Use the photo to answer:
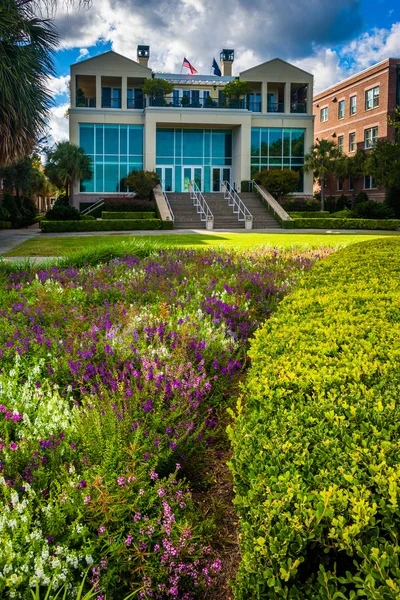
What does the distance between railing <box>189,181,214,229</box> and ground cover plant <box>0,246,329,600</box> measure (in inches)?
1112

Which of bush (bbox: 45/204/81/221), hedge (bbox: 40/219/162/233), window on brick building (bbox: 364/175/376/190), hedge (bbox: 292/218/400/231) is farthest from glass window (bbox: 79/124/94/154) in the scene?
window on brick building (bbox: 364/175/376/190)

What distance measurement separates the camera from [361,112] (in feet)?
154

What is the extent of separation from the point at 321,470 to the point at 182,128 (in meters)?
45.9

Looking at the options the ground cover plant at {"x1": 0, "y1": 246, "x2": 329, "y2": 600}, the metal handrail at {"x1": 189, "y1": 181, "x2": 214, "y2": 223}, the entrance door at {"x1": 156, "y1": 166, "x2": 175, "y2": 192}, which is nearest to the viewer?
the ground cover plant at {"x1": 0, "y1": 246, "x2": 329, "y2": 600}

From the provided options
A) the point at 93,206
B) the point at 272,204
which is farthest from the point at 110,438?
the point at 93,206

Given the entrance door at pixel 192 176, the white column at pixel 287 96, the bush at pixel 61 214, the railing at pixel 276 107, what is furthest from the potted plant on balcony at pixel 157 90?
the bush at pixel 61 214

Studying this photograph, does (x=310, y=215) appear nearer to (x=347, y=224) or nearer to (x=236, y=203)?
(x=347, y=224)

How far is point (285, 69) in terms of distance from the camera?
152 ft

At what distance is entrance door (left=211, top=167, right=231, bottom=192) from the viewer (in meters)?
45.7

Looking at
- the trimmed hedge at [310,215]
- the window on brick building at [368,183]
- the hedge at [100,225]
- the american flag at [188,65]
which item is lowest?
the hedge at [100,225]

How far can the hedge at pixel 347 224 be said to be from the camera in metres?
31.0

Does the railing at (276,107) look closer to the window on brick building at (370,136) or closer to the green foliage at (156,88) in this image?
the window on brick building at (370,136)

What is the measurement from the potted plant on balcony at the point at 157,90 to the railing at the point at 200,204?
6.86 meters

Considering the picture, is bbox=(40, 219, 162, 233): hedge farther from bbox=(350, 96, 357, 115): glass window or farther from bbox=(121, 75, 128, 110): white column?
bbox=(350, 96, 357, 115): glass window
